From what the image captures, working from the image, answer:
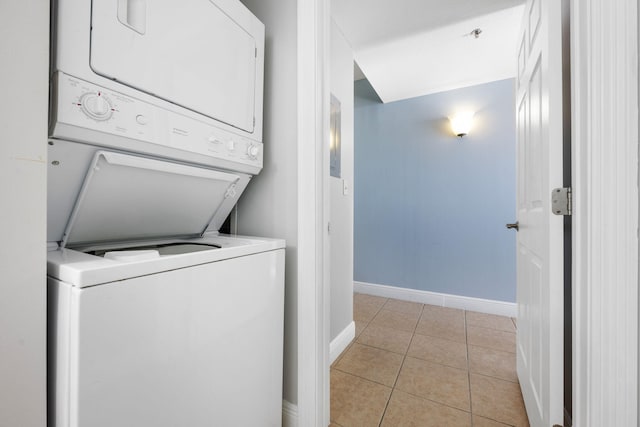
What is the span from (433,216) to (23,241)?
10.3 feet

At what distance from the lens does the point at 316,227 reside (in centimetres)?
121

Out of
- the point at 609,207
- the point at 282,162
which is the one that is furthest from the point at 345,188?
the point at 609,207

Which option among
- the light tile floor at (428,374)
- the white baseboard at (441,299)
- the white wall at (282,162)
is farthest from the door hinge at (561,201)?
the white baseboard at (441,299)

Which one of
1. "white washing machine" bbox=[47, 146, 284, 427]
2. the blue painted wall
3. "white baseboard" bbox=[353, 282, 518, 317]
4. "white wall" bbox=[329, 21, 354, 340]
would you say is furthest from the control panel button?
"white baseboard" bbox=[353, 282, 518, 317]

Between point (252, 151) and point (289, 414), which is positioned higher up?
point (252, 151)

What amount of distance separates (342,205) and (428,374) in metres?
1.26

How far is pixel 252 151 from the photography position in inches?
47.0

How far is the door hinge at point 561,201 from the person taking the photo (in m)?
0.92

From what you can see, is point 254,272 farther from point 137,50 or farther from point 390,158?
point 390,158

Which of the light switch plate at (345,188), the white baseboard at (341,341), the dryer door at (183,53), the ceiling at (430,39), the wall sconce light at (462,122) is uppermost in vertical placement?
the ceiling at (430,39)

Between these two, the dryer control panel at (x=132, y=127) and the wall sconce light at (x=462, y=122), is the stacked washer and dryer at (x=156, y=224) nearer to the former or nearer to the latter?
the dryer control panel at (x=132, y=127)

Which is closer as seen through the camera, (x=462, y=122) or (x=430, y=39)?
(x=430, y=39)

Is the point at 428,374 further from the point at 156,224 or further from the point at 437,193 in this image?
the point at 437,193

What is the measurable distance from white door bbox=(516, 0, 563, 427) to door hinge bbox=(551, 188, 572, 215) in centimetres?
2
